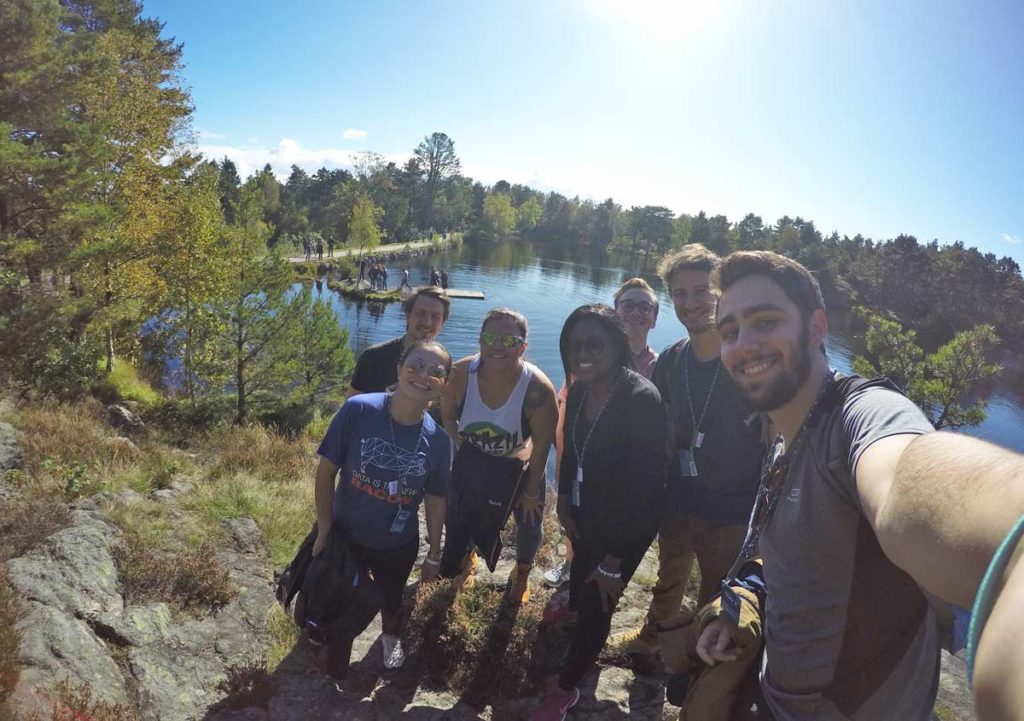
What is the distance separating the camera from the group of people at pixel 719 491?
33.7 inches

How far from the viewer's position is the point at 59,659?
2373 millimetres

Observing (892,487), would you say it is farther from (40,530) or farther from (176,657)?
(40,530)

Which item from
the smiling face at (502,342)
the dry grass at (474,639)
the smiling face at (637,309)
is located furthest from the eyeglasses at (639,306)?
the dry grass at (474,639)

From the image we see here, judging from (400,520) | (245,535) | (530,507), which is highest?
(400,520)

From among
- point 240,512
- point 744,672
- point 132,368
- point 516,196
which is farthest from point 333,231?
point 516,196

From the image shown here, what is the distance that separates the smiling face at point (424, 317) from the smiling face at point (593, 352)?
1.36 m

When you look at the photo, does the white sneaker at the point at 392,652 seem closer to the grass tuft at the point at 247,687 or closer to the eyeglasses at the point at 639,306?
the grass tuft at the point at 247,687

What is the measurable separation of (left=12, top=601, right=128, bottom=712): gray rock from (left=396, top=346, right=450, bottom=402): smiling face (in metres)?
1.99

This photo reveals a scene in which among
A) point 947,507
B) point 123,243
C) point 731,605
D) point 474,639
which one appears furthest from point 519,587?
point 123,243

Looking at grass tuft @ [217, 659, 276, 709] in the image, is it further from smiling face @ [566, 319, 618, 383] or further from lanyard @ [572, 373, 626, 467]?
smiling face @ [566, 319, 618, 383]

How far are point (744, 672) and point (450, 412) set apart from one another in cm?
217

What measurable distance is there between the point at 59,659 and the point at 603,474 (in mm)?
2792

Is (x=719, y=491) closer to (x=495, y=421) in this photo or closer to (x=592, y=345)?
(x=592, y=345)

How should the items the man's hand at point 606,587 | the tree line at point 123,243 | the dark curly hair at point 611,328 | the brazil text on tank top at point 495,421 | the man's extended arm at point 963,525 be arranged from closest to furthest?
the man's extended arm at point 963,525 < the man's hand at point 606,587 < the dark curly hair at point 611,328 < the brazil text on tank top at point 495,421 < the tree line at point 123,243
